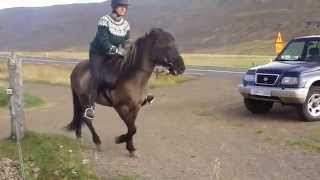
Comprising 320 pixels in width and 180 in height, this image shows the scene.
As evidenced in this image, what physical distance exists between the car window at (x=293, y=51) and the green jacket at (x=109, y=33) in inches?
211

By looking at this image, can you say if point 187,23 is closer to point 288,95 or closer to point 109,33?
point 288,95

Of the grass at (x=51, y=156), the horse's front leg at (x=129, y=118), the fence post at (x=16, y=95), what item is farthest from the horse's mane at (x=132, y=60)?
the fence post at (x=16, y=95)

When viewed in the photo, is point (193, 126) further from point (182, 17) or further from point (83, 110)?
point (182, 17)

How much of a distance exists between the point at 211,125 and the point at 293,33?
61.0m

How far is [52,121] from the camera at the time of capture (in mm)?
15180

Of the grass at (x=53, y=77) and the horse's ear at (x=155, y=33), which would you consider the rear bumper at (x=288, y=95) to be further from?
the grass at (x=53, y=77)

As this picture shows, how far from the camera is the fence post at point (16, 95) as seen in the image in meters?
10.9

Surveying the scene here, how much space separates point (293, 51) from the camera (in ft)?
47.8

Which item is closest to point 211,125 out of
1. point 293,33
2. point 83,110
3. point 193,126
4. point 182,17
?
point 193,126

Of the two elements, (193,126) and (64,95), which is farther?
(64,95)

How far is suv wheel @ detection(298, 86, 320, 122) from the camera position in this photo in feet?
43.5

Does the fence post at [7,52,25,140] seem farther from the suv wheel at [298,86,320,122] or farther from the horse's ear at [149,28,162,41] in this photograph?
the suv wheel at [298,86,320,122]

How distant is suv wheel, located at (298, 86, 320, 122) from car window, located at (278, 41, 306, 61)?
1.13m

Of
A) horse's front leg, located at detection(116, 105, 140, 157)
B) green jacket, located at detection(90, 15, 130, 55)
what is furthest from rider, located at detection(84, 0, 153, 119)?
horse's front leg, located at detection(116, 105, 140, 157)
